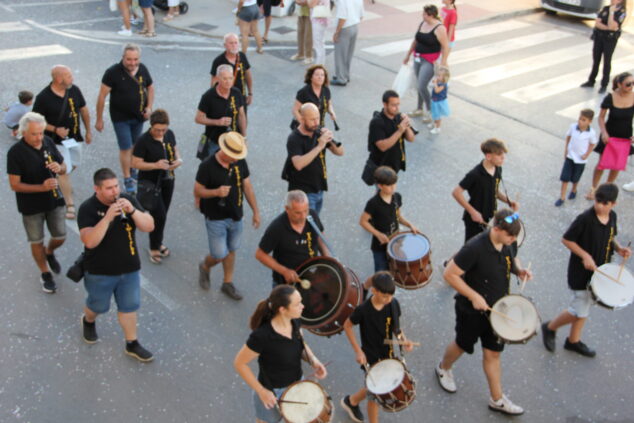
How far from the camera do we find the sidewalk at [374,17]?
15227 mm

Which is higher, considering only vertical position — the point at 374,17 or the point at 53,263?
the point at 374,17

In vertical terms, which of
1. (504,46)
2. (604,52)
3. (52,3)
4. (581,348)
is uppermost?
(604,52)

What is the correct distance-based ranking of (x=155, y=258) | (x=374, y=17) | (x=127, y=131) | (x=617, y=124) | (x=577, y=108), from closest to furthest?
1. (x=155, y=258)
2. (x=127, y=131)
3. (x=617, y=124)
4. (x=577, y=108)
5. (x=374, y=17)

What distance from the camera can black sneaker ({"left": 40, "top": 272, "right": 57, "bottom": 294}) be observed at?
21.3 ft

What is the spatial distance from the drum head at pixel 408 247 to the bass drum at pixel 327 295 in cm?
63

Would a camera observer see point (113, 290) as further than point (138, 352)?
No

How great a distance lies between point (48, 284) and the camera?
6.50 m

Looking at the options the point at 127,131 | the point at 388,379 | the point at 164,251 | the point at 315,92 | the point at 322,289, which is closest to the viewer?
the point at 388,379

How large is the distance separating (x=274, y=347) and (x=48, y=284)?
3.24 metres

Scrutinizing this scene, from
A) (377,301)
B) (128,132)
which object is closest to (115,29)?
(128,132)

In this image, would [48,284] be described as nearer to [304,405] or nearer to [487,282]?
[304,405]

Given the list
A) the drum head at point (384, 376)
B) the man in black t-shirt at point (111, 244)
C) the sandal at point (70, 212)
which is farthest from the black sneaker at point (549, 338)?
the sandal at point (70, 212)

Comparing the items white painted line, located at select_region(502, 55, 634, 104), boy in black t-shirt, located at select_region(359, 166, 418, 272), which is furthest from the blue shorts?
white painted line, located at select_region(502, 55, 634, 104)

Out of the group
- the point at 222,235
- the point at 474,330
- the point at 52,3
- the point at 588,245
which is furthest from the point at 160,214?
the point at 52,3
